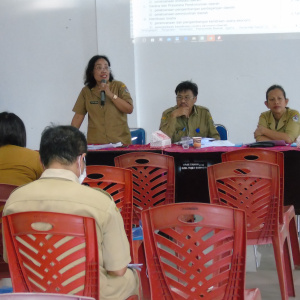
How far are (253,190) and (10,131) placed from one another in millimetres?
1341

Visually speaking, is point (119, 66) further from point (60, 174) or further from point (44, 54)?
point (60, 174)

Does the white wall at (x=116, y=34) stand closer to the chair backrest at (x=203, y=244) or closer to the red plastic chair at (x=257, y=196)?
the red plastic chair at (x=257, y=196)

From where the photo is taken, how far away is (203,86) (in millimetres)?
5418

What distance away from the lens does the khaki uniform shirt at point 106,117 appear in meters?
4.22

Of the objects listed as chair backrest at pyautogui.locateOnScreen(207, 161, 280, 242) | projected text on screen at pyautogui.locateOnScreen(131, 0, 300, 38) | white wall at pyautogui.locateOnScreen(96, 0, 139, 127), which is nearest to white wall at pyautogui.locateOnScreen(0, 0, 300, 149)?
white wall at pyautogui.locateOnScreen(96, 0, 139, 127)

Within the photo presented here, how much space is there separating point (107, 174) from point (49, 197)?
83 cm

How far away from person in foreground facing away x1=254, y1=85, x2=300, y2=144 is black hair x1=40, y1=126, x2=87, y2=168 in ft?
8.35

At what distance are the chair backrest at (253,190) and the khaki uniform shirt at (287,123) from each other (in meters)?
1.52

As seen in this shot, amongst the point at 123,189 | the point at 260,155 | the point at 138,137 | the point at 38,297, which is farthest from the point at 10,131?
the point at 138,137

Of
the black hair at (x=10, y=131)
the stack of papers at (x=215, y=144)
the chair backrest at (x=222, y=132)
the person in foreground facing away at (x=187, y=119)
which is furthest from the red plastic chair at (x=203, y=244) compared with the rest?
the chair backrest at (x=222, y=132)

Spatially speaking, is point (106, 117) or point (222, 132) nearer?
point (106, 117)

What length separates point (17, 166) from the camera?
2518 millimetres

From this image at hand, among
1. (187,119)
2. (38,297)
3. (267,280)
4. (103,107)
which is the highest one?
(103,107)

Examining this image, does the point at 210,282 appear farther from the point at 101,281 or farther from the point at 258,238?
the point at 258,238
